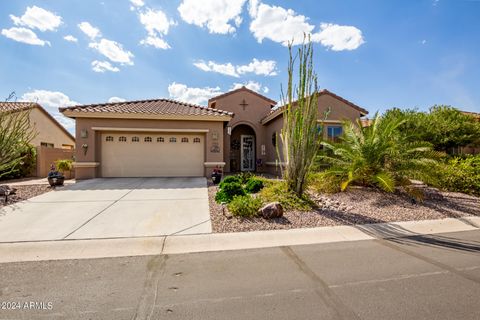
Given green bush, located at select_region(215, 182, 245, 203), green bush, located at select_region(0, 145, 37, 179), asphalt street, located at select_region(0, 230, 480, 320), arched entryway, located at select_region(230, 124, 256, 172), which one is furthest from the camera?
arched entryway, located at select_region(230, 124, 256, 172)

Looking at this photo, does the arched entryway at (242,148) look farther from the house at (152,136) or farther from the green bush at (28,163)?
the green bush at (28,163)

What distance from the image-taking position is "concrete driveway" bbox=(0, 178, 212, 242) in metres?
4.98

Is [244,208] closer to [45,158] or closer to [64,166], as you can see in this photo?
[64,166]

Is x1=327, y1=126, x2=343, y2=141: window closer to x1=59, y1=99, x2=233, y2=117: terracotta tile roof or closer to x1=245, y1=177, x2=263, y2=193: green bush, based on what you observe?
x1=59, y1=99, x2=233, y2=117: terracotta tile roof

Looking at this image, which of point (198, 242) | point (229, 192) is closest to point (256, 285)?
point (198, 242)

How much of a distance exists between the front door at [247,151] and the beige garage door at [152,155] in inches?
194

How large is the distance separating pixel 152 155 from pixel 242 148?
22.0 feet

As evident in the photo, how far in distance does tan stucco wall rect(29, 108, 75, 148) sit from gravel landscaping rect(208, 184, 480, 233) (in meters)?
17.4

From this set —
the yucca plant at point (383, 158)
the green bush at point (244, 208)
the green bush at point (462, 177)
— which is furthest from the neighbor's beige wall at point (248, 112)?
the green bush at point (244, 208)

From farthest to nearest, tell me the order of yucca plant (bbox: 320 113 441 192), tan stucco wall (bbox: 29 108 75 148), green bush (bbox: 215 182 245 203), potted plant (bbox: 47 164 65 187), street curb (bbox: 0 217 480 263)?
1. tan stucco wall (bbox: 29 108 75 148)
2. potted plant (bbox: 47 164 65 187)
3. yucca plant (bbox: 320 113 441 192)
4. green bush (bbox: 215 182 245 203)
5. street curb (bbox: 0 217 480 263)

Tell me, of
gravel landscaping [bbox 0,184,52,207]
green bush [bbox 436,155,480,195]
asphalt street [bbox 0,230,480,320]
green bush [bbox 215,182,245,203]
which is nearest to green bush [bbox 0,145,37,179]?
gravel landscaping [bbox 0,184,52,207]

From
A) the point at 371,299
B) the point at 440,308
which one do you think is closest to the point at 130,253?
the point at 371,299

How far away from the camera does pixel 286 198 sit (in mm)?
6762

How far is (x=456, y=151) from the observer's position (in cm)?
1777
